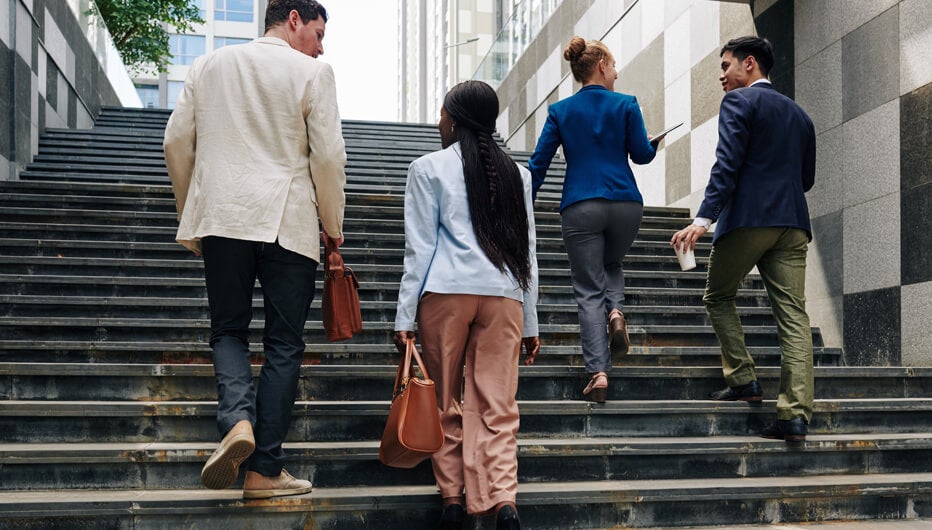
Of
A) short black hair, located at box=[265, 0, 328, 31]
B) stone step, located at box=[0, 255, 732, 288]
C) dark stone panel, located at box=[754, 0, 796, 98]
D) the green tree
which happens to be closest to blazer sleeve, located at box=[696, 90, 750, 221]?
short black hair, located at box=[265, 0, 328, 31]

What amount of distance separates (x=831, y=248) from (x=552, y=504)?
3859mm

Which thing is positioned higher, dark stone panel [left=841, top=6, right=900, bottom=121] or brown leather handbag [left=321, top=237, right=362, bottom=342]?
dark stone panel [left=841, top=6, right=900, bottom=121]

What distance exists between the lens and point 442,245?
3.75m

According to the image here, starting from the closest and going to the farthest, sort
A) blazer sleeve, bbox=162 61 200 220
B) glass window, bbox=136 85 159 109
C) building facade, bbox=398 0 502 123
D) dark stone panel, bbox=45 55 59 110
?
blazer sleeve, bbox=162 61 200 220, dark stone panel, bbox=45 55 59 110, glass window, bbox=136 85 159 109, building facade, bbox=398 0 502 123

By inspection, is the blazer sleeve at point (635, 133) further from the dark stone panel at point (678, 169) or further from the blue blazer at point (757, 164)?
the dark stone panel at point (678, 169)

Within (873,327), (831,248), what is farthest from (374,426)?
(831,248)

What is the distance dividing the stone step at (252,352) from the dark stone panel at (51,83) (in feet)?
23.5

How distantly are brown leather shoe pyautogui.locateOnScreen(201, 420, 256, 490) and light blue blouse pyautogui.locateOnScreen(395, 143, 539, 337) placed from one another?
700mm

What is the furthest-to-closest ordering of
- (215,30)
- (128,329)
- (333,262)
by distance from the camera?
(215,30), (128,329), (333,262)

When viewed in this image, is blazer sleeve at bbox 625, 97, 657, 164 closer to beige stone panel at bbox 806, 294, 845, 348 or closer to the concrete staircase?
the concrete staircase

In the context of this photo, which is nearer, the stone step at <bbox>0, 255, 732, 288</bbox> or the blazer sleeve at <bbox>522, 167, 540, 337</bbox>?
the blazer sleeve at <bbox>522, 167, 540, 337</bbox>

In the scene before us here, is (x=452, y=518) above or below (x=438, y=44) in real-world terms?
below

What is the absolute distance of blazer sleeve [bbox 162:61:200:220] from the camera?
3.75 m

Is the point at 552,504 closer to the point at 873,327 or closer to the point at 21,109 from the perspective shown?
the point at 873,327
